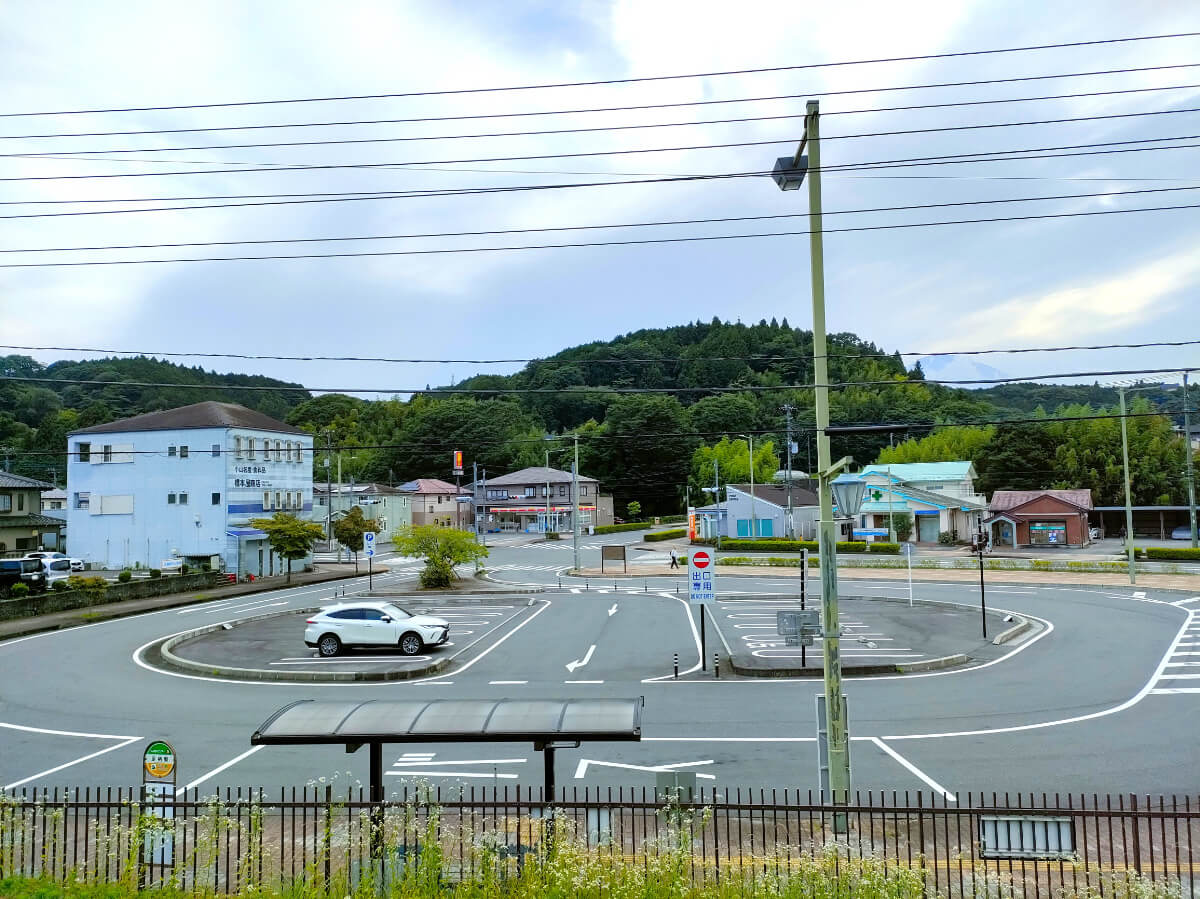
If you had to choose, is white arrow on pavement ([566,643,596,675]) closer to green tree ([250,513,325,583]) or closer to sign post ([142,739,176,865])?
sign post ([142,739,176,865])

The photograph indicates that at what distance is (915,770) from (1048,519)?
59209 millimetres

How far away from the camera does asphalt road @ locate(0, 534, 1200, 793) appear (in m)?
11.6

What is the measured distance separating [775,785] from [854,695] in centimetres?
645

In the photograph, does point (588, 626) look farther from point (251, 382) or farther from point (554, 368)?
point (251, 382)

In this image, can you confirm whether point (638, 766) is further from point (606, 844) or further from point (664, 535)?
point (664, 535)

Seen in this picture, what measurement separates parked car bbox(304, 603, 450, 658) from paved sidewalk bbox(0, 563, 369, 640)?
12.9 m

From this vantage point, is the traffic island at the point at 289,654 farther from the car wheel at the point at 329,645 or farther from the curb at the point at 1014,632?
the curb at the point at 1014,632

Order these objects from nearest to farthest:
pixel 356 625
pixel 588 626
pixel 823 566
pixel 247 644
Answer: pixel 823 566 < pixel 356 625 < pixel 247 644 < pixel 588 626

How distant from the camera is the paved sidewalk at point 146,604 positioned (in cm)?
2842

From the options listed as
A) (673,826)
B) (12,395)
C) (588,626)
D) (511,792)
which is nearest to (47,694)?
(511,792)

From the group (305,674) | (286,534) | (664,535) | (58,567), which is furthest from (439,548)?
(664,535)

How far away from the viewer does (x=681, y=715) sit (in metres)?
15.0

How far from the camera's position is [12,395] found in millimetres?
96188

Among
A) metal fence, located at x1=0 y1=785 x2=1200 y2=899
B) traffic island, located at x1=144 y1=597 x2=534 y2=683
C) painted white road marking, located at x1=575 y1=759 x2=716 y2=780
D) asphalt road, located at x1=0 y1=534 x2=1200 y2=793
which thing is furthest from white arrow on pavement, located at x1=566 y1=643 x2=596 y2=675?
metal fence, located at x1=0 y1=785 x2=1200 y2=899
